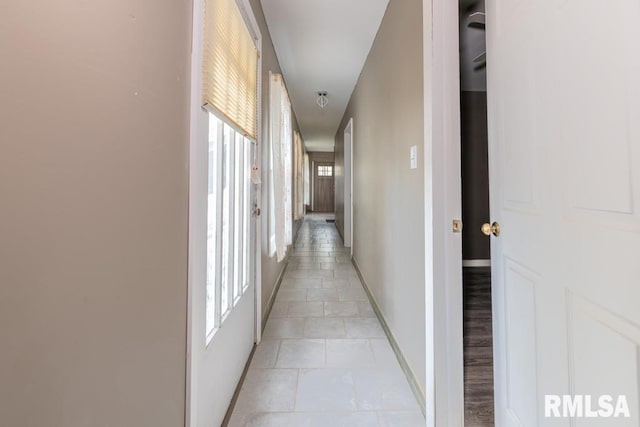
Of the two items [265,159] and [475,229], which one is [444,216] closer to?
[265,159]

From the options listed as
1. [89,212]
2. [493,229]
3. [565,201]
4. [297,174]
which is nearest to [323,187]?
[297,174]

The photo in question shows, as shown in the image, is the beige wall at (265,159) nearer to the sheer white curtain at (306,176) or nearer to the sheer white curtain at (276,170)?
the sheer white curtain at (276,170)

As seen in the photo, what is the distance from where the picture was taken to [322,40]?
2.92 metres

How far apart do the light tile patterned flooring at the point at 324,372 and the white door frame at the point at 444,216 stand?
10.5 inches

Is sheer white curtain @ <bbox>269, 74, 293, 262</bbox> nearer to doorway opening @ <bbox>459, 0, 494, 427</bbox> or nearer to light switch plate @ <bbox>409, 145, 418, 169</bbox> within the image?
light switch plate @ <bbox>409, 145, 418, 169</bbox>

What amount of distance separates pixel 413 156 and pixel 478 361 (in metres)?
1.33

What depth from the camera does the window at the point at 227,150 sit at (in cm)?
122

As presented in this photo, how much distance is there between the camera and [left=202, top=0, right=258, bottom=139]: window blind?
1.15 m

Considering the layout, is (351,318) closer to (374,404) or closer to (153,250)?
(374,404)

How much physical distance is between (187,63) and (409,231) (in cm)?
140

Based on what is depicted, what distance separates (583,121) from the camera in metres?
0.73

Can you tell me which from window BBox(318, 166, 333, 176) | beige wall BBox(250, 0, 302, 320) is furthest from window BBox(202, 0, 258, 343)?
A: window BBox(318, 166, 333, 176)

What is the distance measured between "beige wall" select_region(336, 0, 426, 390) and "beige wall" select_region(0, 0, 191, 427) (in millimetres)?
1211

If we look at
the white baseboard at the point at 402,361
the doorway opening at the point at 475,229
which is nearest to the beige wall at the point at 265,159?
the white baseboard at the point at 402,361
